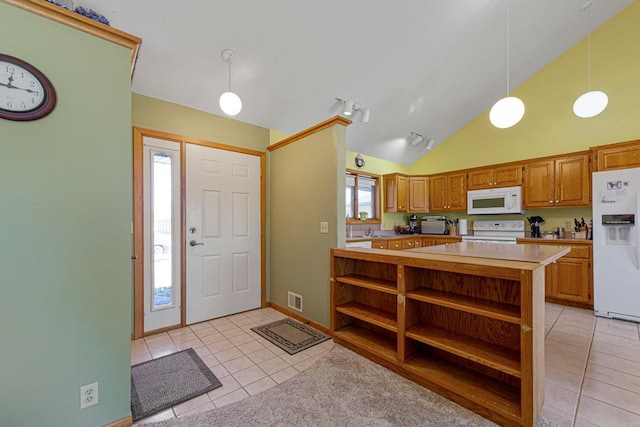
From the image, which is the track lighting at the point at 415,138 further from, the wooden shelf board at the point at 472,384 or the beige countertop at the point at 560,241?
the wooden shelf board at the point at 472,384

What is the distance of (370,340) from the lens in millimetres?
2453

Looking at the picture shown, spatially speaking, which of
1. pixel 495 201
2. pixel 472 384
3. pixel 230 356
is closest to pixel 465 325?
pixel 472 384

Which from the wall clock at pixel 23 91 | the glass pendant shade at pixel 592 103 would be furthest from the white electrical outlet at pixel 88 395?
the glass pendant shade at pixel 592 103

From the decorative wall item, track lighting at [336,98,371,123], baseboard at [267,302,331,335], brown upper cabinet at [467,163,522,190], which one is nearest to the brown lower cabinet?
brown upper cabinet at [467,163,522,190]

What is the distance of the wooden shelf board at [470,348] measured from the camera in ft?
5.23

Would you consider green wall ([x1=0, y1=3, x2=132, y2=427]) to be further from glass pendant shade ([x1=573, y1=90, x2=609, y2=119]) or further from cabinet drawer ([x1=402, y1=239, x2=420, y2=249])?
glass pendant shade ([x1=573, y1=90, x2=609, y2=119])

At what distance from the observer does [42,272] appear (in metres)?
1.39

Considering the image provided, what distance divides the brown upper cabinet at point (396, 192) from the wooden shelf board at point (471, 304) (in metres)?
3.43

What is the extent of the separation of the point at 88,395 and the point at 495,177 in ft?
18.9

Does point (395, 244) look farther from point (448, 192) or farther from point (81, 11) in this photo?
point (81, 11)

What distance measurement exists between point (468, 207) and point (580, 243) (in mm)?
1663

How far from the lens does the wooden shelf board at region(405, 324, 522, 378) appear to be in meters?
1.60

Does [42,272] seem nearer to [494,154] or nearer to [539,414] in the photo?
[539,414]

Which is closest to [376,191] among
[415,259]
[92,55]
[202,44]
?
[415,259]
